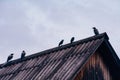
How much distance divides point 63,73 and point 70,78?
2.23 feet

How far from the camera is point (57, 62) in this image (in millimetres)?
11797

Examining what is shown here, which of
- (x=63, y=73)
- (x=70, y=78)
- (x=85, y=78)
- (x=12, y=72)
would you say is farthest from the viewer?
(x=12, y=72)

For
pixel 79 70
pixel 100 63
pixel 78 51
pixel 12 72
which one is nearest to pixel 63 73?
pixel 79 70

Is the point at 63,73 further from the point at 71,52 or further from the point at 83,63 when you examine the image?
the point at 71,52

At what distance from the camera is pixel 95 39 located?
11820 millimetres

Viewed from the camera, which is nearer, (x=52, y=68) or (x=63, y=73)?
(x=63, y=73)

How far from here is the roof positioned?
10.8 m

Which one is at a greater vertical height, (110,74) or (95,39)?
(95,39)

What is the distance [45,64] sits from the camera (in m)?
12.2

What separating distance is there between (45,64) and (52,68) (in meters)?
0.82

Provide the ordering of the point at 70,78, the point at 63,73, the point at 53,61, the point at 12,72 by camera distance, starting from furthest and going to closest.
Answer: the point at 12,72 < the point at 53,61 < the point at 63,73 < the point at 70,78

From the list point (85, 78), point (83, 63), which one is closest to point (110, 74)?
point (85, 78)

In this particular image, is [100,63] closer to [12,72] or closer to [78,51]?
[78,51]

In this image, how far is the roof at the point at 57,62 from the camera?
10.8m
